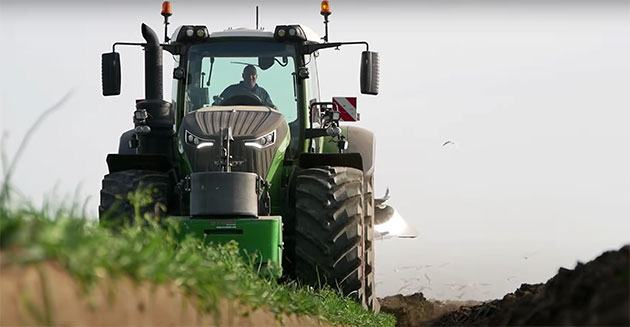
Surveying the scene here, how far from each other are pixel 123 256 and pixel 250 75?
8.55 meters

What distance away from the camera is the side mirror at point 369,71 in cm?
1298

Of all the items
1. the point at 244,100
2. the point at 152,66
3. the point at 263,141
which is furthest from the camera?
the point at 152,66

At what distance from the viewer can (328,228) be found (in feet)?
40.9

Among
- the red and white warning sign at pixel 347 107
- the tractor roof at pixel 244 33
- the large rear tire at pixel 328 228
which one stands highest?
the tractor roof at pixel 244 33

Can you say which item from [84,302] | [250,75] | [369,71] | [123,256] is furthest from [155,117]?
[84,302]

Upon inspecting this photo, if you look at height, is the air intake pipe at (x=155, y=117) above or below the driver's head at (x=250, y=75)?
below

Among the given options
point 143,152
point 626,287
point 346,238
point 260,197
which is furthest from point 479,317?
point 626,287

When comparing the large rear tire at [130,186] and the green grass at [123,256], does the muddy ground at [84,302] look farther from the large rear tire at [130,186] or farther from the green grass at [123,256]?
the large rear tire at [130,186]

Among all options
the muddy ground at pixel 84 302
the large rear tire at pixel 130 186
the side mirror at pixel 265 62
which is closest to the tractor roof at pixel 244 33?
the side mirror at pixel 265 62

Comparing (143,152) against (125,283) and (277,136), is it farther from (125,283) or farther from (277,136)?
(125,283)

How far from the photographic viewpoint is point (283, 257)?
12961mm

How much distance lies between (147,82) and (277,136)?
235 cm

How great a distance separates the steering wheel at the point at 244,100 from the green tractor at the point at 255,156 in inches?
0.7

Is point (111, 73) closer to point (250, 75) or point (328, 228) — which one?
point (250, 75)
